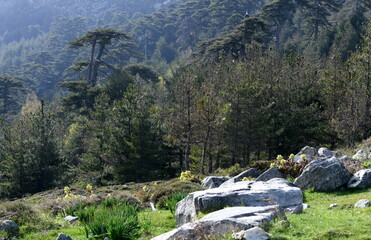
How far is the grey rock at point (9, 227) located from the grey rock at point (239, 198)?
4.12 m

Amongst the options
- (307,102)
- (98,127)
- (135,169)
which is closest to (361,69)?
(307,102)

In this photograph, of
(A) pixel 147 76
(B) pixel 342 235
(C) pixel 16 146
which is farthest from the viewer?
(A) pixel 147 76

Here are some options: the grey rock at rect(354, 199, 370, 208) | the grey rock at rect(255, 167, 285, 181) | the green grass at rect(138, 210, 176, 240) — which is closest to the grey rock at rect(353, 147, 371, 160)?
the grey rock at rect(255, 167, 285, 181)

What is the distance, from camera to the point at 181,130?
31.2 meters

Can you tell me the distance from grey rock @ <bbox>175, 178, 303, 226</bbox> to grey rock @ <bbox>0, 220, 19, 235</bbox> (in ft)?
13.5

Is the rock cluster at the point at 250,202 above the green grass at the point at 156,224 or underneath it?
above

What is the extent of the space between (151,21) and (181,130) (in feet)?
359

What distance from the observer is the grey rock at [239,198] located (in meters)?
10.0

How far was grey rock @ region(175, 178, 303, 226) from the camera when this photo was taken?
32.9ft

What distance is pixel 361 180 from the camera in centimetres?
1376

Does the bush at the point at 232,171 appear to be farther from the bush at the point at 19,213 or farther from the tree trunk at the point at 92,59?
the tree trunk at the point at 92,59

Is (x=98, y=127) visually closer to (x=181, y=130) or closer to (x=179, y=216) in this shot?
(x=181, y=130)

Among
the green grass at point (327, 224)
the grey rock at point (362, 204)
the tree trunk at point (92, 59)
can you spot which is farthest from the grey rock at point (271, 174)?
the tree trunk at point (92, 59)

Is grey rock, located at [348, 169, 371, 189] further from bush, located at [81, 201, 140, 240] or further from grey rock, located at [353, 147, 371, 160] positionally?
bush, located at [81, 201, 140, 240]
